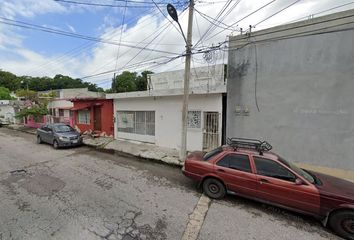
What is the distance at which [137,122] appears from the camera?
13.1 meters

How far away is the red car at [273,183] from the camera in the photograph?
4.16m

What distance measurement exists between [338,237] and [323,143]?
4245mm

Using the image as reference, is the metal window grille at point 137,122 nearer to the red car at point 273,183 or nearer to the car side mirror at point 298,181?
the red car at point 273,183

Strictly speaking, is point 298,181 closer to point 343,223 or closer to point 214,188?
point 343,223

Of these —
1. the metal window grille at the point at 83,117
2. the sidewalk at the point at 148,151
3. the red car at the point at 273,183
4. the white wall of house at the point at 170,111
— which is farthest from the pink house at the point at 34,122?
the red car at the point at 273,183

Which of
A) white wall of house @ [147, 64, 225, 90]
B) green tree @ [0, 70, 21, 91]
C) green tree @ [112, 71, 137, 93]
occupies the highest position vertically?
green tree @ [0, 70, 21, 91]

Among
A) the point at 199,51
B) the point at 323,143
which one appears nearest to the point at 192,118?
the point at 199,51

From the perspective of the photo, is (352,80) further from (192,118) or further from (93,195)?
(93,195)

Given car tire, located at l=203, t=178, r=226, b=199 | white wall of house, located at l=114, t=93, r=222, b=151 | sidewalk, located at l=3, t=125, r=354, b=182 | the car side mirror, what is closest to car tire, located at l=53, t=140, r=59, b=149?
sidewalk, located at l=3, t=125, r=354, b=182

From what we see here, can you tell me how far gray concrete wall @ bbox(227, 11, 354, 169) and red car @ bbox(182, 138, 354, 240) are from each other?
9.43 feet

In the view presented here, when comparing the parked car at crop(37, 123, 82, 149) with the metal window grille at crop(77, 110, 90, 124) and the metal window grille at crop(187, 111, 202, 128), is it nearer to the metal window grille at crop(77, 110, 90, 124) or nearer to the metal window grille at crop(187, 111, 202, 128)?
the metal window grille at crop(77, 110, 90, 124)

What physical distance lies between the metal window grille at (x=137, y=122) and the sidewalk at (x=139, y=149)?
0.83 meters

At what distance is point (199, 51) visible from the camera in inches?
334

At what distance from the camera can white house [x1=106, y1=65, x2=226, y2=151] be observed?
9828 mm
